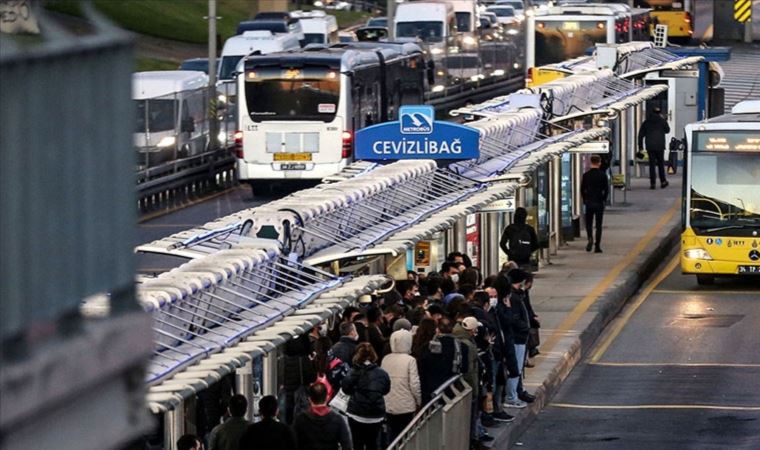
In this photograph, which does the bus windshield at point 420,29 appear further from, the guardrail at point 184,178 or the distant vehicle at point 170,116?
the guardrail at point 184,178

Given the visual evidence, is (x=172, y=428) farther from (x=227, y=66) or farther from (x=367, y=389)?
(x=227, y=66)

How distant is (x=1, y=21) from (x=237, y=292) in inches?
325

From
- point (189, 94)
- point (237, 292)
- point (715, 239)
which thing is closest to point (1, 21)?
point (237, 292)

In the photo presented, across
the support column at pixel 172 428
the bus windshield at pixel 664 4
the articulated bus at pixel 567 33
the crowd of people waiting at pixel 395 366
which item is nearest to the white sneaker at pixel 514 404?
the crowd of people waiting at pixel 395 366

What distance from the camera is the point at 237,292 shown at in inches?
500

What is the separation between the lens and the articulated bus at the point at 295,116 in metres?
39.3

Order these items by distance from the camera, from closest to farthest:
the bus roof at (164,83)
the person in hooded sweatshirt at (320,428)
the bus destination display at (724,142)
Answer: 1. the person in hooded sweatshirt at (320,428)
2. the bus destination display at (724,142)
3. the bus roof at (164,83)

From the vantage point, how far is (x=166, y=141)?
39656 mm

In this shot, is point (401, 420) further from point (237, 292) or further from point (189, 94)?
point (189, 94)

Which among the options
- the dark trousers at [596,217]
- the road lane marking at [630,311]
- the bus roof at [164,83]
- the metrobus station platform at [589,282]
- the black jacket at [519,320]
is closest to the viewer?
the black jacket at [519,320]

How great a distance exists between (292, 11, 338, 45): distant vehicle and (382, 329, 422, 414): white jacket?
5018cm

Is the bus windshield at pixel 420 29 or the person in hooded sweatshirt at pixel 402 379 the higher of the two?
the person in hooded sweatshirt at pixel 402 379

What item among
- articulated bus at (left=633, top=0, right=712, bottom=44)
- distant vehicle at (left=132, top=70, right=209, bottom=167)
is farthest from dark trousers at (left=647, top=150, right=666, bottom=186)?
articulated bus at (left=633, top=0, right=712, bottom=44)

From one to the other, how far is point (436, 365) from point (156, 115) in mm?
24469
